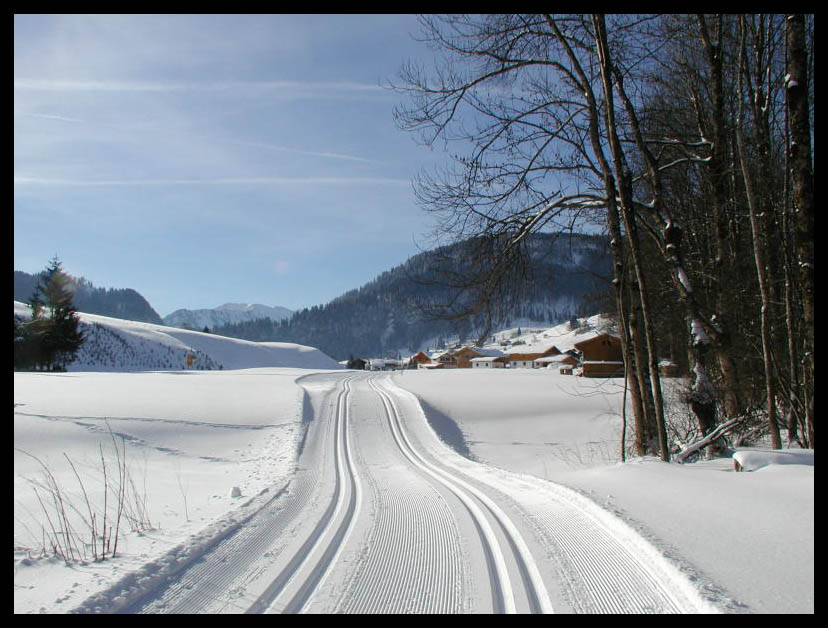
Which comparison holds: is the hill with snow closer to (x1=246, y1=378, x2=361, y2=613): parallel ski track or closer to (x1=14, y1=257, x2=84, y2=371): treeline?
(x1=14, y1=257, x2=84, y2=371): treeline

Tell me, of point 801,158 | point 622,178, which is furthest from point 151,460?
point 801,158

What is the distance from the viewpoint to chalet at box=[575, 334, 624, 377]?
3847cm

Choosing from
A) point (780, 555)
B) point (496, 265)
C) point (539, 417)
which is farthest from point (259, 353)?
point (780, 555)

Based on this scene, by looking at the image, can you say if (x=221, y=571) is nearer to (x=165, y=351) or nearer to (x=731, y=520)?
(x=731, y=520)

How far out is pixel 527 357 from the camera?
84438 millimetres

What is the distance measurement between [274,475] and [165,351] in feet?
298

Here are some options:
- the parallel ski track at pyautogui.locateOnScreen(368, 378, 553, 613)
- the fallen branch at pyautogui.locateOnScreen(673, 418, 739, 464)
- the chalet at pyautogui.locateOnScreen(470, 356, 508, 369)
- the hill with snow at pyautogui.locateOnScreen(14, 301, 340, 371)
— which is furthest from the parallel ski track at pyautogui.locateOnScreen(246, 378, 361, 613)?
the chalet at pyautogui.locateOnScreen(470, 356, 508, 369)

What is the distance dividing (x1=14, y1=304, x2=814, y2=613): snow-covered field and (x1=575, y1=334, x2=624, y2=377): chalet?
1188 centimetres

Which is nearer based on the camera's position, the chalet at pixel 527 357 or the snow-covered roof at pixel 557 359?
the snow-covered roof at pixel 557 359

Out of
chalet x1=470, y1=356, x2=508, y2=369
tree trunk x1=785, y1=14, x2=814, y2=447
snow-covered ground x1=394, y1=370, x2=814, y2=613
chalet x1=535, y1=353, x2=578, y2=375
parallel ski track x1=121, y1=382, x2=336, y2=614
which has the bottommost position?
chalet x1=470, y1=356, x2=508, y2=369

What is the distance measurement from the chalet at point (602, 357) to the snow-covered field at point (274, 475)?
11.9 metres

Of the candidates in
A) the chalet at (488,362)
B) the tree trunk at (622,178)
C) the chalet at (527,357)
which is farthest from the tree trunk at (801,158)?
the chalet at (488,362)

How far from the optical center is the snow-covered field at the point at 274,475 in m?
3.35

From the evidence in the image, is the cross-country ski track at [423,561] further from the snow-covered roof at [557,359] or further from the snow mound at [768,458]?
the snow-covered roof at [557,359]
